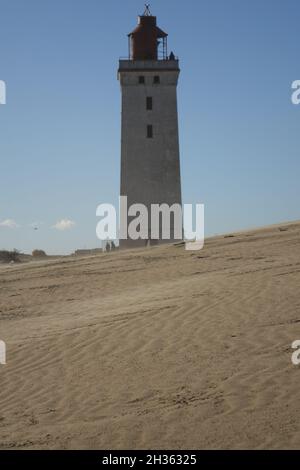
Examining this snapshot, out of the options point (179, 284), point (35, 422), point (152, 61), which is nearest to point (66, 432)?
point (35, 422)

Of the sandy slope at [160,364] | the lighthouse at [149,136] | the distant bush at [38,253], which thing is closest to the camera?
the sandy slope at [160,364]

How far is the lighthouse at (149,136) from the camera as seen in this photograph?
1141 inches

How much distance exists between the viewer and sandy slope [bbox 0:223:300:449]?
18.4 feet

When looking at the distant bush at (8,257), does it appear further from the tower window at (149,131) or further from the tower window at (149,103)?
the tower window at (149,103)

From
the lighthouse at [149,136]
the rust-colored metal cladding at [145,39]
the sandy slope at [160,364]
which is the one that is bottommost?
the sandy slope at [160,364]

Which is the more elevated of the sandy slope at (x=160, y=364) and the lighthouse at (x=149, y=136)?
the lighthouse at (x=149, y=136)

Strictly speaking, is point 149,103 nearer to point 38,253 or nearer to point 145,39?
point 145,39

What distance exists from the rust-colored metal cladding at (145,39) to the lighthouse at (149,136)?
38.4 inches

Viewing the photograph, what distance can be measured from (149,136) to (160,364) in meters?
22.9

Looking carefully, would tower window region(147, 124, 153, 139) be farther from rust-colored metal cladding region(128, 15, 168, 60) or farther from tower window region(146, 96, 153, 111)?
rust-colored metal cladding region(128, 15, 168, 60)

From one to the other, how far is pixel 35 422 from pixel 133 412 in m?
1.06

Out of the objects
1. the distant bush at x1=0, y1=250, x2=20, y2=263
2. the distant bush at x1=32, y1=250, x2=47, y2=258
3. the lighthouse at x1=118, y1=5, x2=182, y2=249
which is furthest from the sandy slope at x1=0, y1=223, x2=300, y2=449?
the distant bush at x1=32, y1=250, x2=47, y2=258

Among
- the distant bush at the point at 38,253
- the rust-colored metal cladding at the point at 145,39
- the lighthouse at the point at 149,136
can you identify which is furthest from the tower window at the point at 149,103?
the distant bush at the point at 38,253
